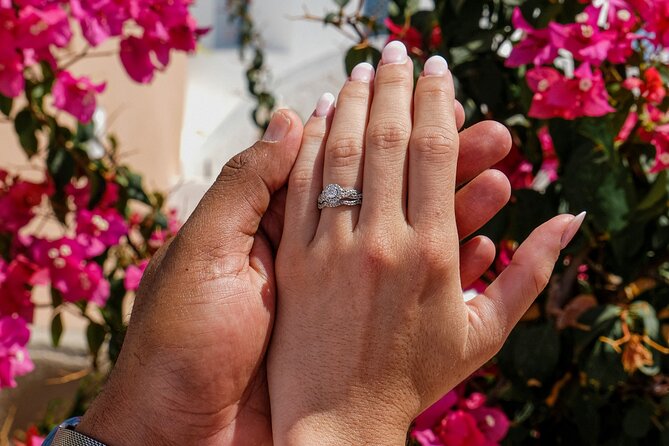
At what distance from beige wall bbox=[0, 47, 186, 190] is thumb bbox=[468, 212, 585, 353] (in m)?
2.15

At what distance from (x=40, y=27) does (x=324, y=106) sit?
0.71 m

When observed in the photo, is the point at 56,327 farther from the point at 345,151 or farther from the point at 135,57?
the point at 345,151

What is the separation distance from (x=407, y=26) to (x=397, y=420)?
777 millimetres

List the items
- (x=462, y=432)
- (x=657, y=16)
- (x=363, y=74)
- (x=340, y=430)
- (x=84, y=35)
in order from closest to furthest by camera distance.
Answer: (x=340, y=430) → (x=363, y=74) → (x=657, y=16) → (x=462, y=432) → (x=84, y=35)

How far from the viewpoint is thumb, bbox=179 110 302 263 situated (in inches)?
31.1

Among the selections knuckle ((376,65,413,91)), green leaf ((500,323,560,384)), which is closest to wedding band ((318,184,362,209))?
knuckle ((376,65,413,91))

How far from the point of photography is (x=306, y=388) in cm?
75

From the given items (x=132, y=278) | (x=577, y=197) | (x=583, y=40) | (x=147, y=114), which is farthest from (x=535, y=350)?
(x=147, y=114)

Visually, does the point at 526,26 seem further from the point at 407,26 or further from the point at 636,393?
the point at 636,393

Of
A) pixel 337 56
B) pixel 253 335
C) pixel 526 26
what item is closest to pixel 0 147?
pixel 337 56

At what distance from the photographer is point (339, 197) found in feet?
2.48

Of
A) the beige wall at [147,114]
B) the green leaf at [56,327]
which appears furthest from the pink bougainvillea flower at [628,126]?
the beige wall at [147,114]

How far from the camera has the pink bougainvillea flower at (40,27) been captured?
1356 mm

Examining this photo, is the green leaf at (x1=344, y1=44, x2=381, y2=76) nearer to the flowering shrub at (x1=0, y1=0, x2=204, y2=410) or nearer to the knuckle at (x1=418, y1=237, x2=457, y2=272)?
the flowering shrub at (x1=0, y1=0, x2=204, y2=410)
